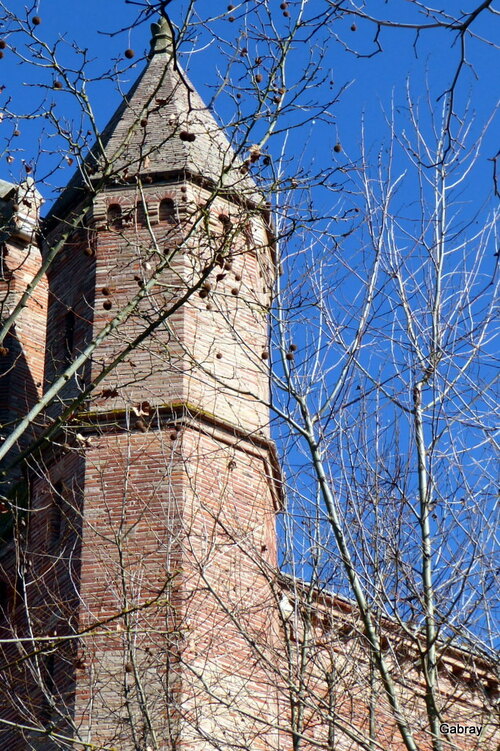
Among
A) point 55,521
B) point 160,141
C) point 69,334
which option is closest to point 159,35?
point 160,141

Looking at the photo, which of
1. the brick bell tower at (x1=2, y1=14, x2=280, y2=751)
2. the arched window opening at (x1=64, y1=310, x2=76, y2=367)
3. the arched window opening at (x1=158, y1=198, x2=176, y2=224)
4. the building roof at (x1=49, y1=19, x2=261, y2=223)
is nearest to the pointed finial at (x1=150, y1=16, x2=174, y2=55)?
the building roof at (x1=49, y1=19, x2=261, y2=223)

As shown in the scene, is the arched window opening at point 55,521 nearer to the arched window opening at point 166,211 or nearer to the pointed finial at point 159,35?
the arched window opening at point 166,211

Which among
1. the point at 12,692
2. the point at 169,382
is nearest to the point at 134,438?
the point at 169,382

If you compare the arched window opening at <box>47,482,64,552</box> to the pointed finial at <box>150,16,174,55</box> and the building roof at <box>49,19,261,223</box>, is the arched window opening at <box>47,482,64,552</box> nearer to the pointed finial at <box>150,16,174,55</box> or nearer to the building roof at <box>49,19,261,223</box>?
the building roof at <box>49,19,261,223</box>

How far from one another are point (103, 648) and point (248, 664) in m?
1.42

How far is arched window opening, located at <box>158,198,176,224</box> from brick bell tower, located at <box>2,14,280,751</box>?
24 mm

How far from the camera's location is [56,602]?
45.0 ft

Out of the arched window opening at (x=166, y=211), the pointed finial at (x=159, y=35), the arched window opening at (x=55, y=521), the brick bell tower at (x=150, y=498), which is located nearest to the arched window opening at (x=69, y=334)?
the brick bell tower at (x=150, y=498)

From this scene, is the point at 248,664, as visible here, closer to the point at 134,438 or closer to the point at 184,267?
the point at 134,438

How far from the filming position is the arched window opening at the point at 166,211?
17016 mm

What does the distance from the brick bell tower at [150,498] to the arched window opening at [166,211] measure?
2cm

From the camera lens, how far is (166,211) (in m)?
17.1

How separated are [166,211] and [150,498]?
456 cm

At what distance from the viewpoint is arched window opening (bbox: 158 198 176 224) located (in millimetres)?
17016
